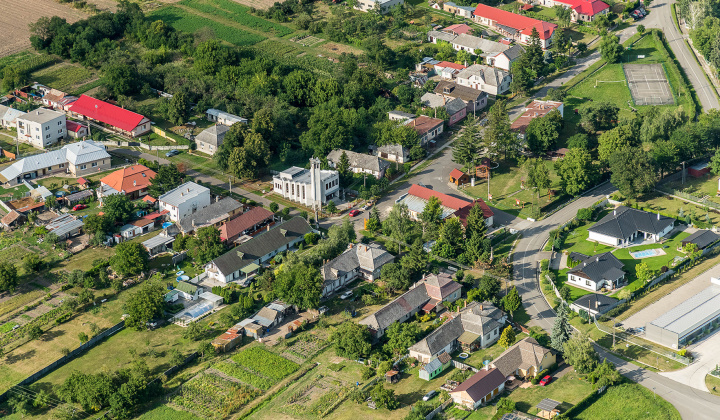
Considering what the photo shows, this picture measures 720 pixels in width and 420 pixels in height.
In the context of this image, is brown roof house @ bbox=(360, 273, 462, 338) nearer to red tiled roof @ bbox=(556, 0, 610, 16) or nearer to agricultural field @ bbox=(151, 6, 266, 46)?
agricultural field @ bbox=(151, 6, 266, 46)

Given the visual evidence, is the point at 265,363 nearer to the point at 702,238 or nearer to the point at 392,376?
the point at 392,376

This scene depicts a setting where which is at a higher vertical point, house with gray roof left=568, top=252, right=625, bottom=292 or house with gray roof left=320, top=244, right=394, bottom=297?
house with gray roof left=568, top=252, right=625, bottom=292

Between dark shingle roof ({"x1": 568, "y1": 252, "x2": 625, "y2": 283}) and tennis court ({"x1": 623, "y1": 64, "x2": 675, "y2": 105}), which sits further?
tennis court ({"x1": 623, "y1": 64, "x2": 675, "y2": 105})

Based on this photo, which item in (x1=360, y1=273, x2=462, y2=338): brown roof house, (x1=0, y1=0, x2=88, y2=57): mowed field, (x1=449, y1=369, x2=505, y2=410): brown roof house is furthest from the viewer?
(x1=0, y1=0, x2=88, y2=57): mowed field

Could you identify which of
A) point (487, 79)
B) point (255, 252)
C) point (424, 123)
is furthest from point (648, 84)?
point (255, 252)

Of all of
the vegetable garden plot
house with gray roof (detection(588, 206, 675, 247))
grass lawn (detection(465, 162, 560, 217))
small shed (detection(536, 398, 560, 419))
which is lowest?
the vegetable garden plot

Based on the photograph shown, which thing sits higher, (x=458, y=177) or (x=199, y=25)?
(x=199, y=25)

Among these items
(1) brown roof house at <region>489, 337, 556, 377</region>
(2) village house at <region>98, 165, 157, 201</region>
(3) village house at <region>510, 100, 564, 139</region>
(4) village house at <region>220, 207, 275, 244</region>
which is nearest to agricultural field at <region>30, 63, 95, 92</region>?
(2) village house at <region>98, 165, 157, 201</region>
